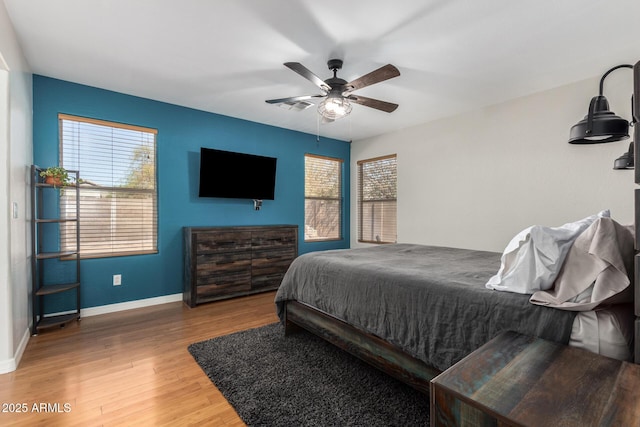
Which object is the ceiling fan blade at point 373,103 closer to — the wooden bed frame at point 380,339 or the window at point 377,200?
the wooden bed frame at point 380,339

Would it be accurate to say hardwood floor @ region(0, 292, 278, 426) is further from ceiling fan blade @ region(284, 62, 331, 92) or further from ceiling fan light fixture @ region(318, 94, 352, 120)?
ceiling fan blade @ region(284, 62, 331, 92)

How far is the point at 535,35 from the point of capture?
233 cm

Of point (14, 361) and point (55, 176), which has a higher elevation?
point (55, 176)

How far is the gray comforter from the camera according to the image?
4.56ft

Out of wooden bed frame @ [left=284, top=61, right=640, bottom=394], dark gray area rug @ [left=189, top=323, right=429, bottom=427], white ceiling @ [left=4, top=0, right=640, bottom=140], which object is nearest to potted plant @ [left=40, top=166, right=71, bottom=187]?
white ceiling @ [left=4, top=0, right=640, bottom=140]

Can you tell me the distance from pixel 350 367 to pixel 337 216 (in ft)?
12.1

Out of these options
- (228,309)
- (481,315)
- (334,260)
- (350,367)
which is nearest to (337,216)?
(228,309)

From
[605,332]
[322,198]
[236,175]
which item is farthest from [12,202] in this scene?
[322,198]

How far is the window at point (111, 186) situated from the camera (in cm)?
325

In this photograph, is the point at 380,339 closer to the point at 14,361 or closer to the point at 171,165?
the point at 14,361

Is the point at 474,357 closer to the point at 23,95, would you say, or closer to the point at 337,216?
the point at 23,95

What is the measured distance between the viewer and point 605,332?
1.18 meters

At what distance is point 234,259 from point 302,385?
2.27m

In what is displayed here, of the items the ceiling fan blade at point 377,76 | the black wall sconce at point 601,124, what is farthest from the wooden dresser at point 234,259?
the black wall sconce at point 601,124
